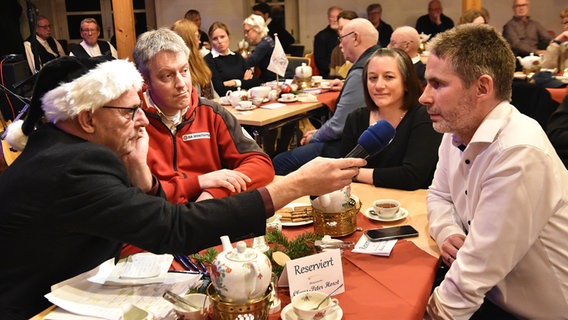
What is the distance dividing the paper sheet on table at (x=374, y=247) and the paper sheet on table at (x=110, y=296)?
0.55 meters

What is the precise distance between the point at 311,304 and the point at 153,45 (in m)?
1.43

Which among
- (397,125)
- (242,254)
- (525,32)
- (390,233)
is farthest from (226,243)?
(525,32)

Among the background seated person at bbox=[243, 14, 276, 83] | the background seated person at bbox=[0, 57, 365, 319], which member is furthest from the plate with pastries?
the background seated person at bbox=[243, 14, 276, 83]

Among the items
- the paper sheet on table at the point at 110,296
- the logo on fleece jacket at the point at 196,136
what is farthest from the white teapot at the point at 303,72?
the paper sheet on table at the point at 110,296

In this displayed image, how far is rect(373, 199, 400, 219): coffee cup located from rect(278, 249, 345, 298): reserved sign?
585mm

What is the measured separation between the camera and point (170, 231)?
146 cm

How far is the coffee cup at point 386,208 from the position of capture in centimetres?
208

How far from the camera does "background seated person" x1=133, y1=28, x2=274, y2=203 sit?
2.40 meters

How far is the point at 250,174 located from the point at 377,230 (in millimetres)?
679

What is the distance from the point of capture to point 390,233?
1937 millimetres

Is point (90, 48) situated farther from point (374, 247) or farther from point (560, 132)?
point (374, 247)

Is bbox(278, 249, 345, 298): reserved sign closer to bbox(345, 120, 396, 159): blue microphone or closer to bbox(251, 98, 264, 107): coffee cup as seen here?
bbox(345, 120, 396, 159): blue microphone

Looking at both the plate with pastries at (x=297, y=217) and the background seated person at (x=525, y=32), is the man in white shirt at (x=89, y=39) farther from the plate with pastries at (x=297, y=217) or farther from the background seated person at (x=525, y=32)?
the plate with pastries at (x=297, y=217)

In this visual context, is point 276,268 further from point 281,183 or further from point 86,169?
point 86,169
